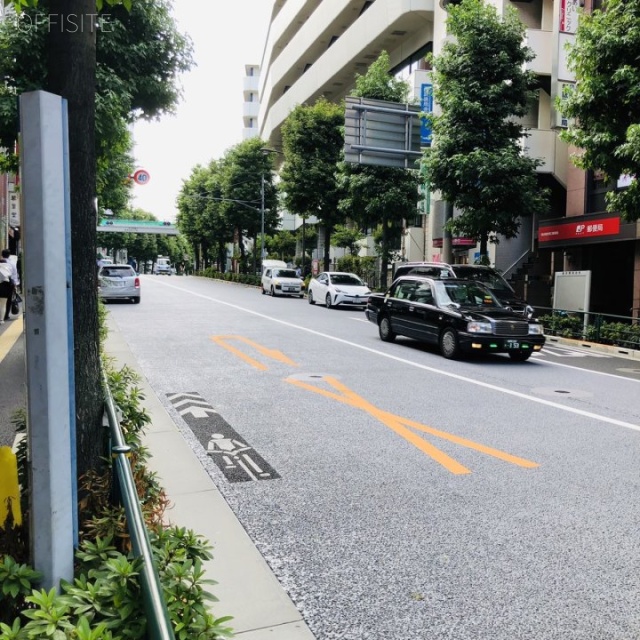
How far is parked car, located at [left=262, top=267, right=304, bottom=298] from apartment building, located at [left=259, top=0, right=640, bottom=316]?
6.31 metres

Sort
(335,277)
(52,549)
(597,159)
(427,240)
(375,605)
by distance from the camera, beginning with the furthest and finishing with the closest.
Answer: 1. (427,240)
2. (335,277)
3. (597,159)
4. (375,605)
5. (52,549)

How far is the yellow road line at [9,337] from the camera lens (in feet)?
37.6

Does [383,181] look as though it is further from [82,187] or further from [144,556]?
[144,556]

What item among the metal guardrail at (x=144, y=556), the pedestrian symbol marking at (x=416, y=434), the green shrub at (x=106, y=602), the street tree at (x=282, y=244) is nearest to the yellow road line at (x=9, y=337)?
the pedestrian symbol marking at (x=416, y=434)

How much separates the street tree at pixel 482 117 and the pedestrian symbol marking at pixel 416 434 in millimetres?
12364

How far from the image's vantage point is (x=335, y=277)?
27438 mm

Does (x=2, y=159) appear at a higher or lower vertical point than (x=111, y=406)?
higher

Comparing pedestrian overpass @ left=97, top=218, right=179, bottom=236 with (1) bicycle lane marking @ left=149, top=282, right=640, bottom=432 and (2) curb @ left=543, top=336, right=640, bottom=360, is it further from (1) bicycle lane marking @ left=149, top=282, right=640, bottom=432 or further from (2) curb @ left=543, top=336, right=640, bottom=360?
(2) curb @ left=543, top=336, right=640, bottom=360

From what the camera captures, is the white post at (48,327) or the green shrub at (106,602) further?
the white post at (48,327)

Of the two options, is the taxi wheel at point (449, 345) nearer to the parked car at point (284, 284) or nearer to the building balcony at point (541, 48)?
the building balcony at point (541, 48)

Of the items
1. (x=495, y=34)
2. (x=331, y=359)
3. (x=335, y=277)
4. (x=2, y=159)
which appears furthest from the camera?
(x=335, y=277)

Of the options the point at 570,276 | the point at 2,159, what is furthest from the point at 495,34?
the point at 2,159

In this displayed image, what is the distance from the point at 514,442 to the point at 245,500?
3.03 meters

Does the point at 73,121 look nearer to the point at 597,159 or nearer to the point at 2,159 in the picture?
the point at 597,159
